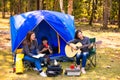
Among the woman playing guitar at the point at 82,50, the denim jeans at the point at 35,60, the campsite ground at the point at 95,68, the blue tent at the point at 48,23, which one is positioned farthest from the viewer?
the blue tent at the point at 48,23

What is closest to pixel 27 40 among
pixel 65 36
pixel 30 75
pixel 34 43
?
pixel 34 43

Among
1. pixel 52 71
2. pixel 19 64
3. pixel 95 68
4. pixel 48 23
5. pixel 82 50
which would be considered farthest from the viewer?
pixel 48 23

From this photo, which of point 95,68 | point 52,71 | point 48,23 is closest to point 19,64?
point 52,71

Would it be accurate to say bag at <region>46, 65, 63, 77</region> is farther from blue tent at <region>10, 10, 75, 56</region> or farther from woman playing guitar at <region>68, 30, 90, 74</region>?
blue tent at <region>10, 10, 75, 56</region>

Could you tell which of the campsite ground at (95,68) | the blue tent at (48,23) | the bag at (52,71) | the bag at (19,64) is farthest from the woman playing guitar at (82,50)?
the bag at (19,64)

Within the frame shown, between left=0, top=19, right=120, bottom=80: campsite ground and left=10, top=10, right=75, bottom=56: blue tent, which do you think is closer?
left=0, top=19, right=120, bottom=80: campsite ground

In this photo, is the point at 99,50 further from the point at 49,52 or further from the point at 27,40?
the point at 27,40

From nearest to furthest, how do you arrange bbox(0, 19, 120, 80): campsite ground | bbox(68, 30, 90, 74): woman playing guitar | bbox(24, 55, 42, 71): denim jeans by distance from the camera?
bbox(0, 19, 120, 80): campsite ground → bbox(24, 55, 42, 71): denim jeans → bbox(68, 30, 90, 74): woman playing guitar

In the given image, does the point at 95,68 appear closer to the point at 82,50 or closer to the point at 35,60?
the point at 82,50

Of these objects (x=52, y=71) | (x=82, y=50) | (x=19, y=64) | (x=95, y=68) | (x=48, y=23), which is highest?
(x=48, y=23)

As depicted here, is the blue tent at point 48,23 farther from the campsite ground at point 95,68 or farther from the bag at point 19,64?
the bag at point 19,64

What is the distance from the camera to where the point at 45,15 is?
9703 millimetres

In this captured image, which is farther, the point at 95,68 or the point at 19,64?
the point at 95,68

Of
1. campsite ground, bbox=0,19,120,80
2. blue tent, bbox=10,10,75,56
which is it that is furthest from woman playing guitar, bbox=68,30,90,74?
blue tent, bbox=10,10,75,56
